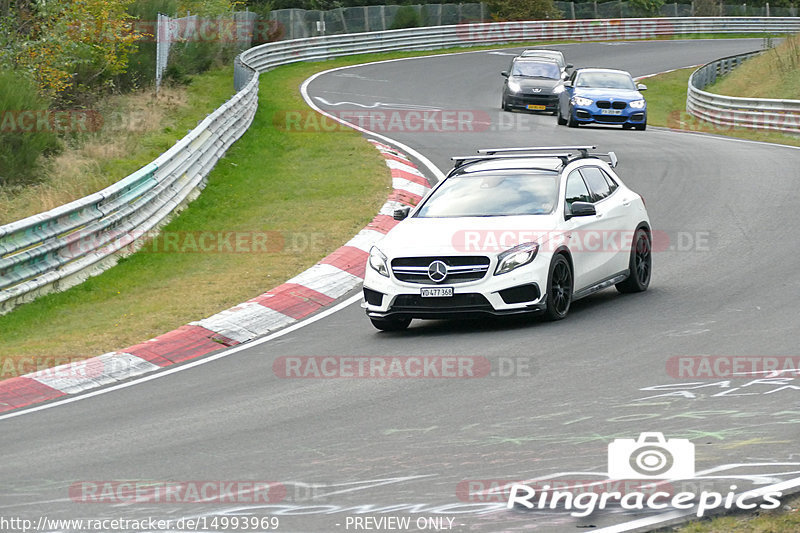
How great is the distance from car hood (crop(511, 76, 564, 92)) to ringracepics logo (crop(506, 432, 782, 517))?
89.1ft

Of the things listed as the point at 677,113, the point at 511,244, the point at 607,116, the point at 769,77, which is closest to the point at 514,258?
the point at 511,244

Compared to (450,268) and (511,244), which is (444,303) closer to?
(450,268)

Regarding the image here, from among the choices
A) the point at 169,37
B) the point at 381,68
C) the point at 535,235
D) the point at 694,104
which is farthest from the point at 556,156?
the point at 381,68

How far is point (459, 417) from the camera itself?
835cm

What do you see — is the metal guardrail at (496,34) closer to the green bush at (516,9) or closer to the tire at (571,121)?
the green bush at (516,9)

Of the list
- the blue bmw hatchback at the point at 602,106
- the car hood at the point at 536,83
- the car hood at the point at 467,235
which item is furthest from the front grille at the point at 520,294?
the car hood at the point at 536,83

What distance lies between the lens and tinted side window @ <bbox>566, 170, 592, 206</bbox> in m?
12.5

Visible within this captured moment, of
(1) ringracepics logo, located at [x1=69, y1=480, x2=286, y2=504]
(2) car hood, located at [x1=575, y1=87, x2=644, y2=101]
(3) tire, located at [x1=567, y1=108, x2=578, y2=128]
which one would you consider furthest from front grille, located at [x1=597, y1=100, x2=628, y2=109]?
(1) ringracepics logo, located at [x1=69, y1=480, x2=286, y2=504]

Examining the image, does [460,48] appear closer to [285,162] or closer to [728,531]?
[285,162]

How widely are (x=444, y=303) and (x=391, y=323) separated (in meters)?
0.79

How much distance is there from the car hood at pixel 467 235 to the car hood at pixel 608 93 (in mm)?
18714

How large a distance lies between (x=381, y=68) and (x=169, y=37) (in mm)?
17324

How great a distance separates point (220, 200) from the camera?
65.1 feet

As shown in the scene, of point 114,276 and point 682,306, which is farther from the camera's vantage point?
point 114,276
